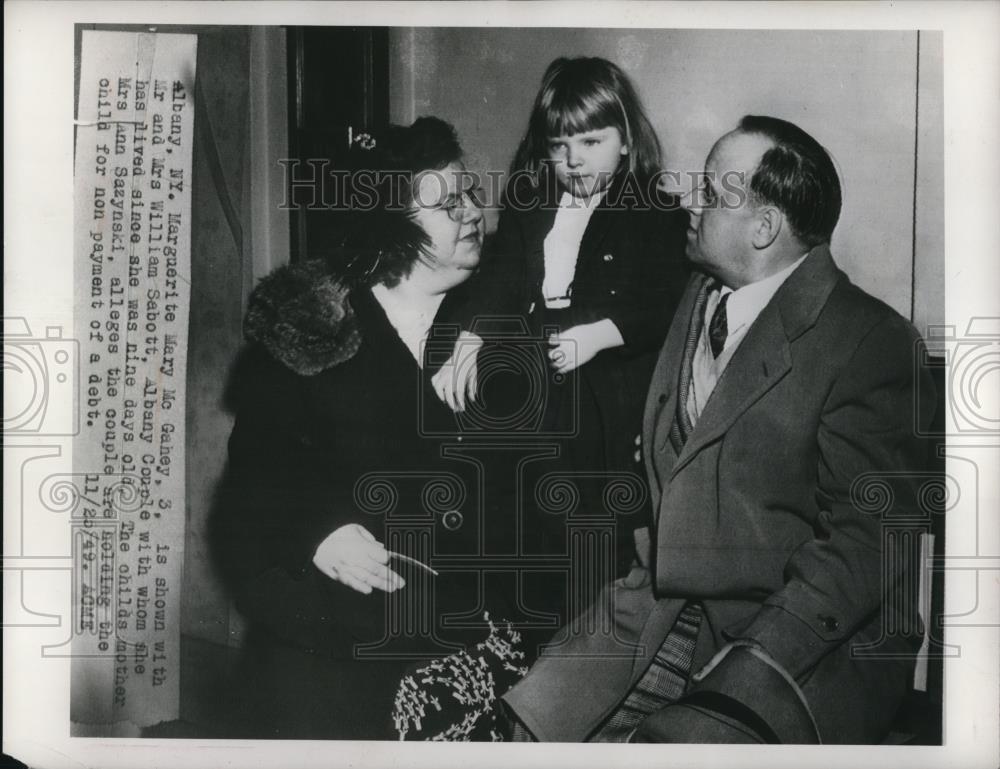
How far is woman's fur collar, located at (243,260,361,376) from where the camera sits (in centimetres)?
251

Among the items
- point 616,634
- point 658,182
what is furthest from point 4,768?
point 658,182

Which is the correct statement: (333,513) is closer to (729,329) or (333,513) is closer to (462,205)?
(462,205)

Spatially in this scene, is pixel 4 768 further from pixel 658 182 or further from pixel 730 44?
pixel 730 44

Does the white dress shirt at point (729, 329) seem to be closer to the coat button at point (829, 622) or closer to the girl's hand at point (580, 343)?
the girl's hand at point (580, 343)

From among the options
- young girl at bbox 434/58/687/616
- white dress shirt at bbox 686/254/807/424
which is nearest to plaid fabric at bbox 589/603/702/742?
young girl at bbox 434/58/687/616

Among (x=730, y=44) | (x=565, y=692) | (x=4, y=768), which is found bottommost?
(x=4, y=768)

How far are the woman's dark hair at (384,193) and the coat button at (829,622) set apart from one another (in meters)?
1.35

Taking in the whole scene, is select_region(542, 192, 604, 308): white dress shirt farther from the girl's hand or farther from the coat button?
the coat button

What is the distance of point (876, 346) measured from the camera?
2471mm

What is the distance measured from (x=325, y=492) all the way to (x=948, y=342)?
64.6 inches

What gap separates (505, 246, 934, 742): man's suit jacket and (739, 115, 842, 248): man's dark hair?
0.08 m

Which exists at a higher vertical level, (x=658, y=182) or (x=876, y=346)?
(x=658, y=182)

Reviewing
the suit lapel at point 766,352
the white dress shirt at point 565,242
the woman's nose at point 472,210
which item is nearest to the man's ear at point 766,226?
the suit lapel at point 766,352

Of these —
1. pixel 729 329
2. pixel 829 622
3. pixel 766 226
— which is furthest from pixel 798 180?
pixel 829 622
